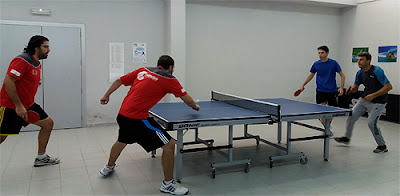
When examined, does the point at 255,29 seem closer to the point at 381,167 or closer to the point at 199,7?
the point at 199,7

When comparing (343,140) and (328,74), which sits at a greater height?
(328,74)

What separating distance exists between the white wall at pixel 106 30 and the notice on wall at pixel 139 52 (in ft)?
0.28

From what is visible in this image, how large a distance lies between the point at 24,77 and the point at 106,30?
3.36 metres

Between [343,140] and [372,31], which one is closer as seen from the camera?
[343,140]

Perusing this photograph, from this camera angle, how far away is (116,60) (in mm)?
7082

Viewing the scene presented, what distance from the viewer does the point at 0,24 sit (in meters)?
6.09

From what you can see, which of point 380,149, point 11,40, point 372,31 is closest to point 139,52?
point 11,40

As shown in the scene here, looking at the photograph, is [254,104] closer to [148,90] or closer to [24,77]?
[148,90]

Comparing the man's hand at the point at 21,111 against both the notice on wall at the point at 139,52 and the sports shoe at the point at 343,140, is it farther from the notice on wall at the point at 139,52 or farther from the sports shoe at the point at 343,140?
the sports shoe at the point at 343,140

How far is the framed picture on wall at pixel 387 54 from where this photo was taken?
8073 millimetres

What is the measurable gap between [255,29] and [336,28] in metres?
2.69

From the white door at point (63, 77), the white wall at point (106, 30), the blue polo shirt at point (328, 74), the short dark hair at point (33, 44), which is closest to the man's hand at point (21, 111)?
the short dark hair at point (33, 44)

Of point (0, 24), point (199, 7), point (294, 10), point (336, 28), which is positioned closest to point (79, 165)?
point (0, 24)

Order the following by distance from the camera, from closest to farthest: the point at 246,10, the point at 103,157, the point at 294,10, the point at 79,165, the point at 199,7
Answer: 1. the point at 79,165
2. the point at 103,157
3. the point at 199,7
4. the point at 246,10
5. the point at 294,10
